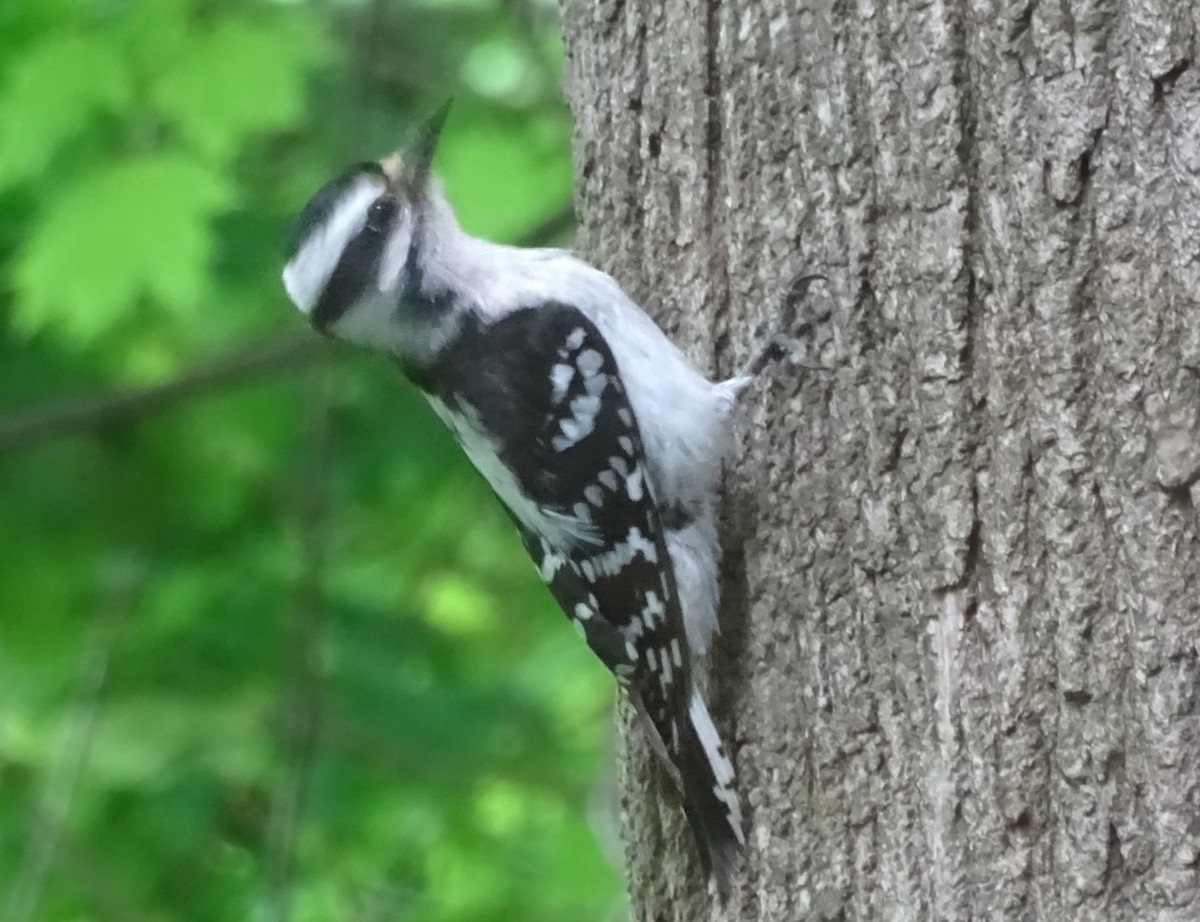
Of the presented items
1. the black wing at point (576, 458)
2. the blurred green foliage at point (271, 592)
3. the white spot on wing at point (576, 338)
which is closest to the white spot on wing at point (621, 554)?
the black wing at point (576, 458)

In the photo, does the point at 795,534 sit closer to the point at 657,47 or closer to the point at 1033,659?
the point at 1033,659

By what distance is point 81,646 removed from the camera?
3.62 meters

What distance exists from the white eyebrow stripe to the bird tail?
102 centimetres

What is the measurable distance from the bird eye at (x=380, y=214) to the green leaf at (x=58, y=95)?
0.52 m

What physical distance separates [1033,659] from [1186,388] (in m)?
0.36

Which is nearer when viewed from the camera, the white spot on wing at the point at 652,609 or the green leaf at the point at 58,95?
the white spot on wing at the point at 652,609

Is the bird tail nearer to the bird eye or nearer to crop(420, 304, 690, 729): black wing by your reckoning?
crop(420, 304, 690, 729): black wing

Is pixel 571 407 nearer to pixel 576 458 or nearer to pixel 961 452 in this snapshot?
pixel 576 458

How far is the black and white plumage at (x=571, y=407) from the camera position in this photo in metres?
2.10

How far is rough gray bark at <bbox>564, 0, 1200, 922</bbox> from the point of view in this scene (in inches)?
59.9

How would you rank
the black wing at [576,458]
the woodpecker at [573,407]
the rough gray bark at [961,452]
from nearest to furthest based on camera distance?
1. the rough gray bark at [961,452]
2. the woodpecker at [573,407]
3. the black wing at [576,458]

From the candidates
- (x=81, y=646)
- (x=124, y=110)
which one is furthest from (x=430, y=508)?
(x=124, y=110)

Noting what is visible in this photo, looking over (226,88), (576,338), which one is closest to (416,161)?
(226,88)

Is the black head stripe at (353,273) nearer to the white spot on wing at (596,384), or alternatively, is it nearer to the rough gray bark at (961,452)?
the white spot on wing at (596,384)
